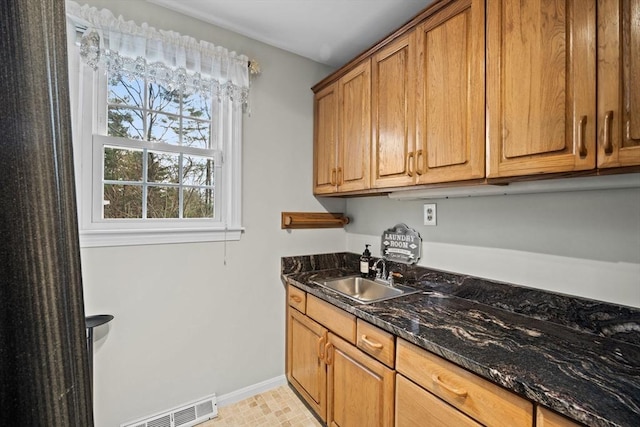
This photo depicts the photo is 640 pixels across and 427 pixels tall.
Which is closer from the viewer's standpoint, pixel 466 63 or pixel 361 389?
pixel 466 63

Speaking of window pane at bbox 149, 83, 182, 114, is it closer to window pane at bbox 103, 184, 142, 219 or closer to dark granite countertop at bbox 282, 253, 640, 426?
window pane at bbox 103, 184, 142, 219

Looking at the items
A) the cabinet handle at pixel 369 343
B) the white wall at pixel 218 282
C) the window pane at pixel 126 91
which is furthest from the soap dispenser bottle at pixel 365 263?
the window pane at pixel 126 91

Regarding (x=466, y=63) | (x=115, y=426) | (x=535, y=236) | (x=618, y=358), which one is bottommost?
(x=115, y=426)

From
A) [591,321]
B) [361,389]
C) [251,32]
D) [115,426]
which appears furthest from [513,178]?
[115,426]

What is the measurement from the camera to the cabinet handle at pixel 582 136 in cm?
91

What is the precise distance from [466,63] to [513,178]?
550 mm

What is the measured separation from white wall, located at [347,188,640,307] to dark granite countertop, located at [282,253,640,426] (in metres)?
0.06

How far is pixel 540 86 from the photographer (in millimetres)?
1010

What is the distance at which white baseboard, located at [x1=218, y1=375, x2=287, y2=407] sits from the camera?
1.92 meters

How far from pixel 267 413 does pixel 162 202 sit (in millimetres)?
1538

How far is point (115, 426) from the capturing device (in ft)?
5.23

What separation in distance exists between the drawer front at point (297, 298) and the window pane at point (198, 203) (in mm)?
785

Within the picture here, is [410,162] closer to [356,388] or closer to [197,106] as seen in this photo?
[356,388]

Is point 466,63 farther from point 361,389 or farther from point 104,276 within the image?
point 104,276
